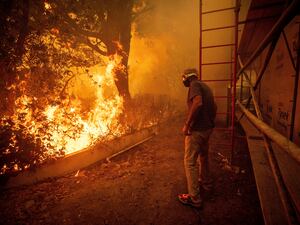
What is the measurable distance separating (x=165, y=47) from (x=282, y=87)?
12.2 meters

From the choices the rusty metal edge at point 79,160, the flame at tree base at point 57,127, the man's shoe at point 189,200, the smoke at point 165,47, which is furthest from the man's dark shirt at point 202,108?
the smoke at point 165,47

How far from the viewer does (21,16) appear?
5.70 m

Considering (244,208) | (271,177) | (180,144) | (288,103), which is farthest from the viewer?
(180,144)

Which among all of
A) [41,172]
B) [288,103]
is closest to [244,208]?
[288,103]

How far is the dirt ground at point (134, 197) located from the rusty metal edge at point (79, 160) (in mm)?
154

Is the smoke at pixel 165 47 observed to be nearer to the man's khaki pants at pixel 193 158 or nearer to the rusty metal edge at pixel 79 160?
the rusty metal edge at pixel 79 160

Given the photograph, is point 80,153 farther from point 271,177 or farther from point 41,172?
point 271,177

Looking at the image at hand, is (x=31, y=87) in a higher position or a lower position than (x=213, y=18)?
lower

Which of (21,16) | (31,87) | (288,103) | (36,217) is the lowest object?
(36,217)

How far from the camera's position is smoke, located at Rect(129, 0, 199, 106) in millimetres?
13495

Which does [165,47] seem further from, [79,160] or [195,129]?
[195,129]

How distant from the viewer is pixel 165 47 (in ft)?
53.6

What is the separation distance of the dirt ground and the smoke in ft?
31.7

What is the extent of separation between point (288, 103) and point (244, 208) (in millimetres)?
2563
